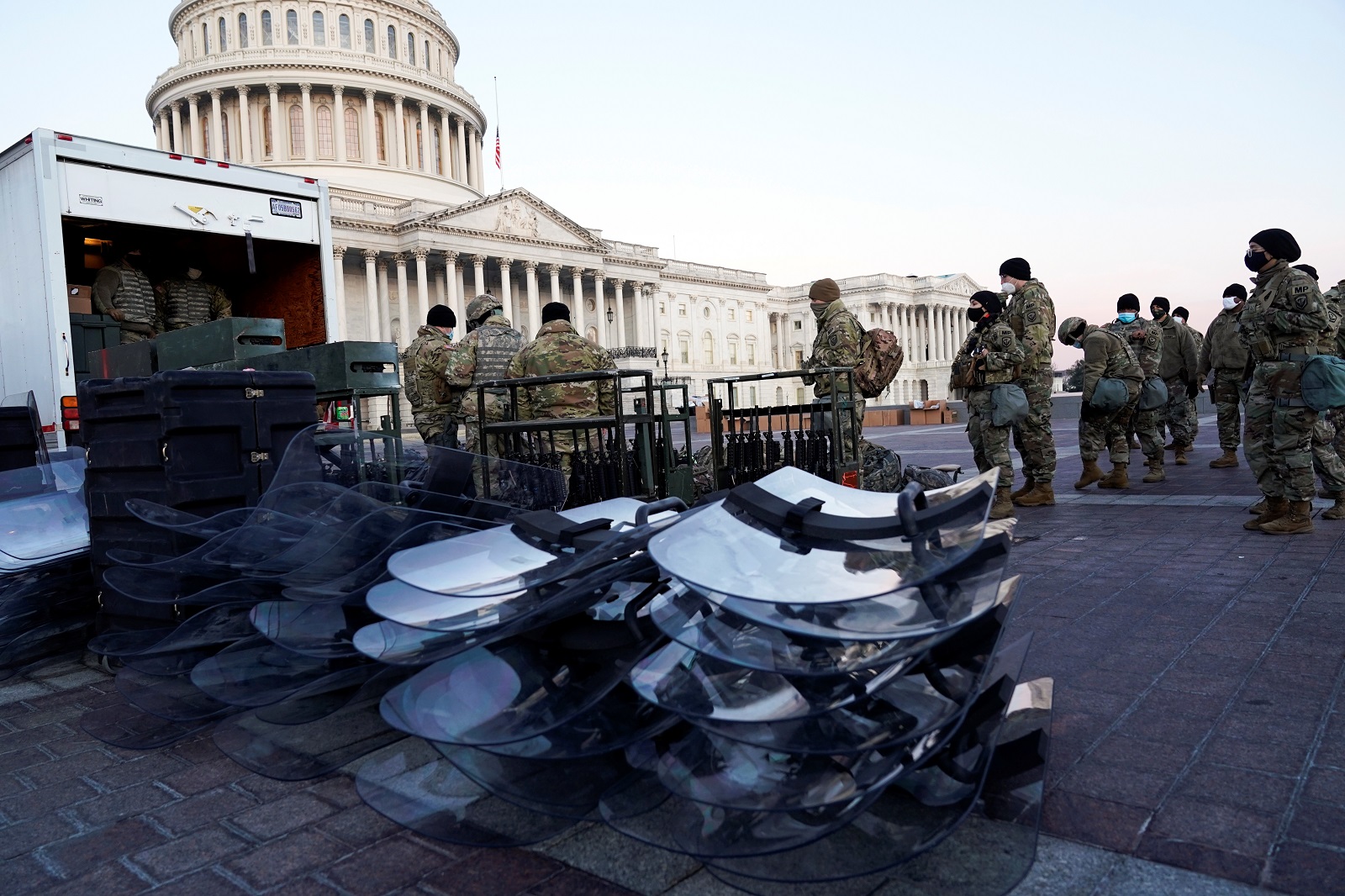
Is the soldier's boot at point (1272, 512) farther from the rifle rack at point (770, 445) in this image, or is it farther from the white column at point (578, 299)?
the white column at point (578, 299)

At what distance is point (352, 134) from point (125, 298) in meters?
61.0

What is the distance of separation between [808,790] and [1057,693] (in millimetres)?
1729

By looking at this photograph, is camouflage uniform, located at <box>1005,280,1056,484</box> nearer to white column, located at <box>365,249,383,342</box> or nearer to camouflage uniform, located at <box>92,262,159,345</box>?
camouflage uniform, located at <box>92,262,159,345</box>

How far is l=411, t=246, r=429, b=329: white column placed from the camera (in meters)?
55.6

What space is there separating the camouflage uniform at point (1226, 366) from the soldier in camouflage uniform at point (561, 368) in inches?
309

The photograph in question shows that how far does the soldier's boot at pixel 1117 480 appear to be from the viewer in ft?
31.1

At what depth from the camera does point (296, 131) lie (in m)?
61.6

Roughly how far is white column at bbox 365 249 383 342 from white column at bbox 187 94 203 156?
17606 millimetres

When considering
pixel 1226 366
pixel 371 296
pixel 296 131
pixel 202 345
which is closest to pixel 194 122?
pixel 296 131

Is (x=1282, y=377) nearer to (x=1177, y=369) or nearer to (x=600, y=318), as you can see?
(x=1177, y=369)

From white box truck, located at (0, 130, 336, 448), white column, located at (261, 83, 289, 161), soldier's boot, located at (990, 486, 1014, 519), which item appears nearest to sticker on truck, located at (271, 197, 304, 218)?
white box truck, located at (0, 130, 336, 448)

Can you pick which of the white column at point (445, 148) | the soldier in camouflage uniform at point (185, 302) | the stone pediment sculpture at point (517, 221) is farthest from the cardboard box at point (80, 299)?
the white column at point (445, 148)

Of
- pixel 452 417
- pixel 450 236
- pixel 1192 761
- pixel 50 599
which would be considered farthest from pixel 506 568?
pixel 450 236

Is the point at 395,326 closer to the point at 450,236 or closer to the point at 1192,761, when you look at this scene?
the point at 450,236
